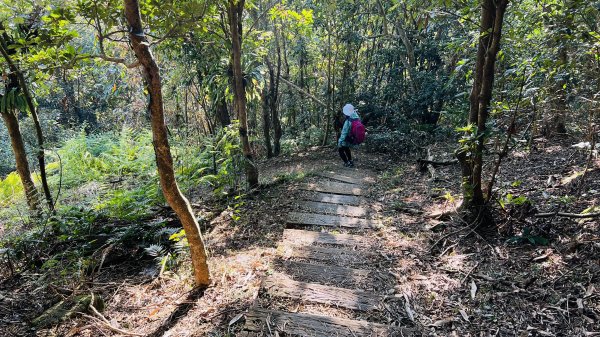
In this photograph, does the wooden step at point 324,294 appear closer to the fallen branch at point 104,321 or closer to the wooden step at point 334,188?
the fallen branch at point 104,321

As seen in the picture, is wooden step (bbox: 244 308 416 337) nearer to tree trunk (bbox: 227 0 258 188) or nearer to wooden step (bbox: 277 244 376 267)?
wooden step (bbox: 277 244 376 267)

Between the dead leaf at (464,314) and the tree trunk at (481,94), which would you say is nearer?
the dead leaf at (464,314)

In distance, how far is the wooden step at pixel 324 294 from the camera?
302 cm

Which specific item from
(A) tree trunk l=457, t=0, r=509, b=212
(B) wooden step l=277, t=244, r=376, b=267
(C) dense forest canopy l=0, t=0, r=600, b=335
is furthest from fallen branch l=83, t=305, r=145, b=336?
(A) tree trunk l=457, t=0, r=509, b=212

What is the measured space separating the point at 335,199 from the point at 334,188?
1.93ft

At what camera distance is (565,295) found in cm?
271

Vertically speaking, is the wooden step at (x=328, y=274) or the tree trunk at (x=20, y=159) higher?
the tree trunk at (x=20, y=159)

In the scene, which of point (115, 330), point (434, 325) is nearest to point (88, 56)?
point (115, 330)

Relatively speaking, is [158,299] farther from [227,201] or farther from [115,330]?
[227,201]

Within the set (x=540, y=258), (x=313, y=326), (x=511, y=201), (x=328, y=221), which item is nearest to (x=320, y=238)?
(x=328, y=221)

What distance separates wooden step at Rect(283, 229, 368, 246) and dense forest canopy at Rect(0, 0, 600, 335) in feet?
3.13

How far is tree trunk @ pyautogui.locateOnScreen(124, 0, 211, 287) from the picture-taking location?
96.0 inches

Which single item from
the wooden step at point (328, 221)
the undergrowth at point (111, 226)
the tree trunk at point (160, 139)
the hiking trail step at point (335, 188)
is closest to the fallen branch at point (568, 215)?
the wooden step at point (328, 221)

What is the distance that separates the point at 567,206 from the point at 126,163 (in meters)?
8.58
